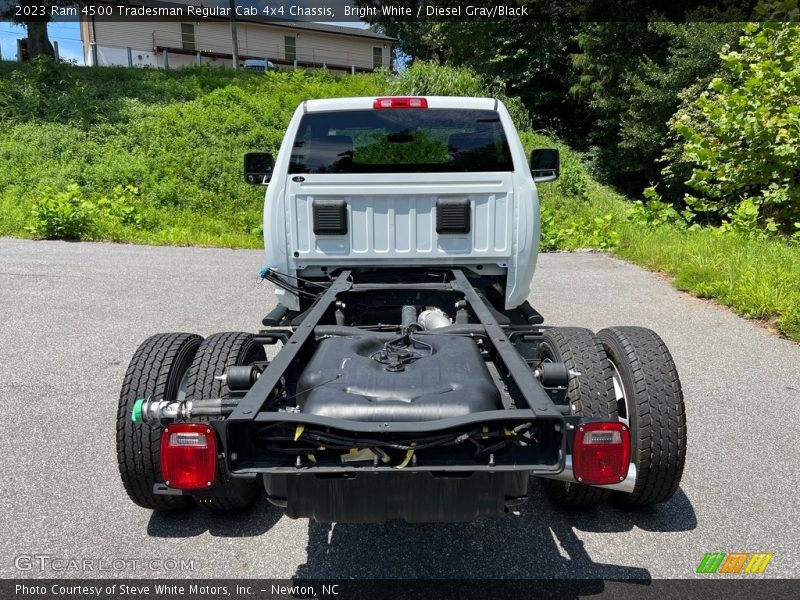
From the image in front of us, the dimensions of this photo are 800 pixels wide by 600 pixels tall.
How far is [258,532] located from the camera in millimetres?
2732

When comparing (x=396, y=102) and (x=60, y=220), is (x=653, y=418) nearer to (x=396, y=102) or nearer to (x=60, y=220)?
(x=396, y=102)

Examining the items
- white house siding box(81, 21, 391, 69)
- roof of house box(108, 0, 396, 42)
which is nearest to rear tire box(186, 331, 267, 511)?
white house siding box(81, 21, 391, 69)

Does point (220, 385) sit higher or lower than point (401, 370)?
lower

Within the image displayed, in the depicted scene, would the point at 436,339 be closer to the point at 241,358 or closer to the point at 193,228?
the point at 241,358

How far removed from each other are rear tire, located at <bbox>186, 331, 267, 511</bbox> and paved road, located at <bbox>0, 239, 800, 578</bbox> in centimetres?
15

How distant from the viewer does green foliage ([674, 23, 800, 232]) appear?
8914 mm

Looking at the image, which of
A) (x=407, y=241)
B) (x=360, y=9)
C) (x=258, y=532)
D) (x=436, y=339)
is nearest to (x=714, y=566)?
(x=436, y=339)

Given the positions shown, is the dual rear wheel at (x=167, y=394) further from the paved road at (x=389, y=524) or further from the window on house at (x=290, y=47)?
the window on house at (x=290, y=47)

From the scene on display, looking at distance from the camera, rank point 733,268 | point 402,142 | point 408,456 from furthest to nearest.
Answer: point 733,268 < point 402,142 < point 408,456

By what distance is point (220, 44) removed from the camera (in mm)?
35688

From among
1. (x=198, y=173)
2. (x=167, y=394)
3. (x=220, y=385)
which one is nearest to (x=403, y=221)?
(x=220, y=385)


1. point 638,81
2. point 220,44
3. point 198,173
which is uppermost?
point 220,44

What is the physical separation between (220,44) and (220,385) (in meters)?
37.7

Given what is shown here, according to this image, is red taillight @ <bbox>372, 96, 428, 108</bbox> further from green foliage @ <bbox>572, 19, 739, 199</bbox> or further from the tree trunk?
the tree trunk
